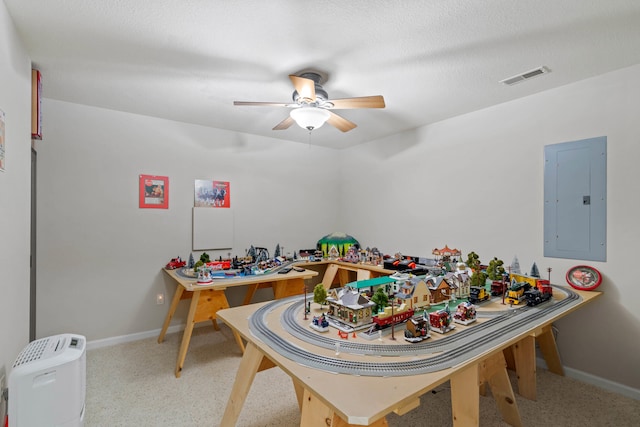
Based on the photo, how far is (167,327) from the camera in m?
3.05

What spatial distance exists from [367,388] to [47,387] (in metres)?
1.37

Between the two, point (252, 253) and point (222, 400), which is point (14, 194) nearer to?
point (222, 400)

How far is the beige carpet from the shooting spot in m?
1.90

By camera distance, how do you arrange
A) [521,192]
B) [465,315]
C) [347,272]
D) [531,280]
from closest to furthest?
[465,315] < [531,280] < [521,192] < [347,272]

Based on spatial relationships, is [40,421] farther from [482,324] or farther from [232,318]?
[482,324]

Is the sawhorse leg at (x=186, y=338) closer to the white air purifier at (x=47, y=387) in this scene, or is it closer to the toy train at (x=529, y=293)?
the white air purifier at (x=47, y=387)

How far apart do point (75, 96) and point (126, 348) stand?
2.34m

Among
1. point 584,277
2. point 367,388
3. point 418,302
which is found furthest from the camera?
point 584,277

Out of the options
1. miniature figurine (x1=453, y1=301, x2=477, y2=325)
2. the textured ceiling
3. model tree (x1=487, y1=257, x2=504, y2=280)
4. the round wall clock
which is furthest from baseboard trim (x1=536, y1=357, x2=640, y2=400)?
the textured ceiling

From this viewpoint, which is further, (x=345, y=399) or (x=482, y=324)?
(x=482, y=324)

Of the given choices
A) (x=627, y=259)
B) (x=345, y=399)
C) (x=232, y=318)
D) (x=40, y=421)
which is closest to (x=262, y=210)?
(x=232, y=318)

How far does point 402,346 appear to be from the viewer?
1278 mm

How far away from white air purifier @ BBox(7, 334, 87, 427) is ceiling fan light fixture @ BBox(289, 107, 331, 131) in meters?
1.83

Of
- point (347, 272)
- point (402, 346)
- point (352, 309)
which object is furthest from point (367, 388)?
point (347, 272)
